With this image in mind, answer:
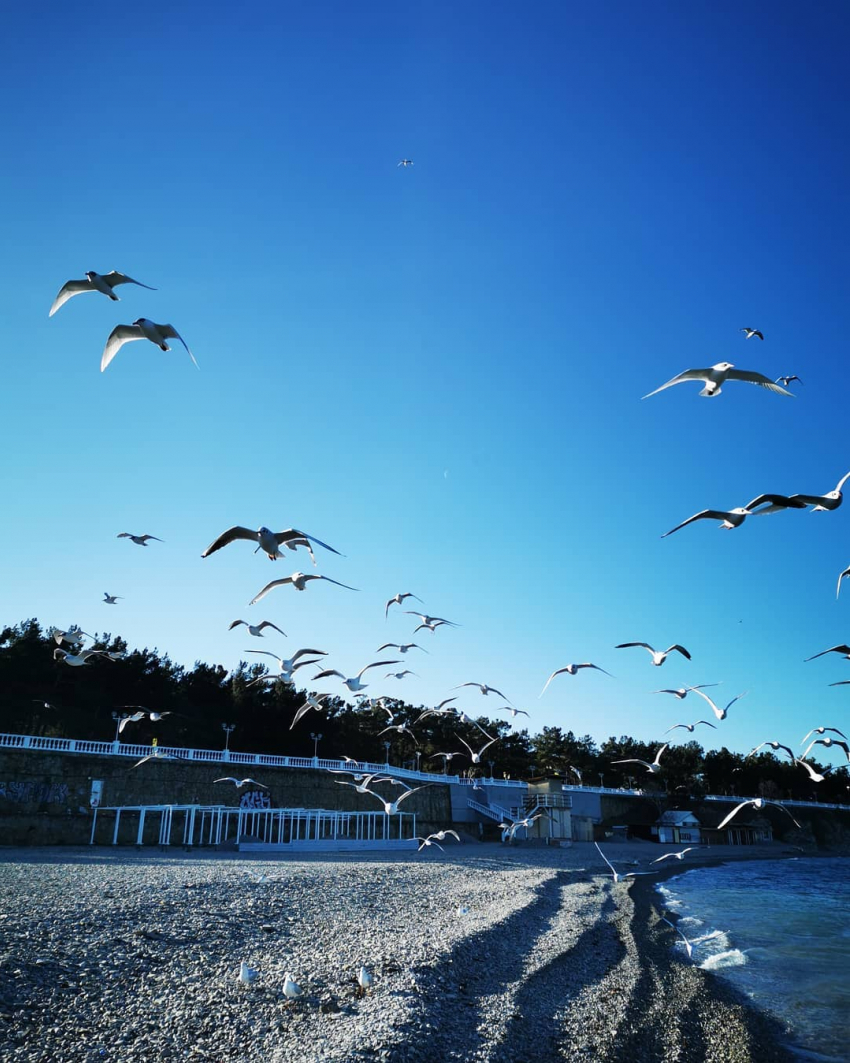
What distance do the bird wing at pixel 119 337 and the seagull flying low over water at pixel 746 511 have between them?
10128 mm

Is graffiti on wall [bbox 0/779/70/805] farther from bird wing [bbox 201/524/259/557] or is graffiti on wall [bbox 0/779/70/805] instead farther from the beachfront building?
the beachfront building

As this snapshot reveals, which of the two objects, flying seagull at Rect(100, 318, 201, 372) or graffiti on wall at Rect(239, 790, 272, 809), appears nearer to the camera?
flying seagull at Rect(100, 318, 201, 372)

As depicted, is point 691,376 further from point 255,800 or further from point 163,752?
point 255,800

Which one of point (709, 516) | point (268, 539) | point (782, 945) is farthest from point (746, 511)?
point (782, 945)

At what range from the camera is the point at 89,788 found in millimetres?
40500

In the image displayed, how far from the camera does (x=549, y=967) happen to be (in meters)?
14.4

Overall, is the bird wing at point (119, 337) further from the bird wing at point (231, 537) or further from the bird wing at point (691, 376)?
the bird wing at point (691, 376)

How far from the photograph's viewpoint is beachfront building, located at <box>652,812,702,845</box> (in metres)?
80.6

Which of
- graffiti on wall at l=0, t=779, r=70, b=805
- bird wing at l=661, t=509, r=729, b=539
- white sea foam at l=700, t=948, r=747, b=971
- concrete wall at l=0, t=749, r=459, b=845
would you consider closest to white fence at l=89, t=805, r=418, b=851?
concrete wall at l=0, t=749, r=459, b=845

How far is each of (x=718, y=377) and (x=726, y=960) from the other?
632 inches

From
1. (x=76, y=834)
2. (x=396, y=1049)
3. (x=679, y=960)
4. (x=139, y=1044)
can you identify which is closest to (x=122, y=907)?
(x=139, y=1044)

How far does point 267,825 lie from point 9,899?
3178cm

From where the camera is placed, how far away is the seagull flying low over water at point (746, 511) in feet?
33.9

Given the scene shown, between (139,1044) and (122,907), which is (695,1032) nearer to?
(139,1044)
